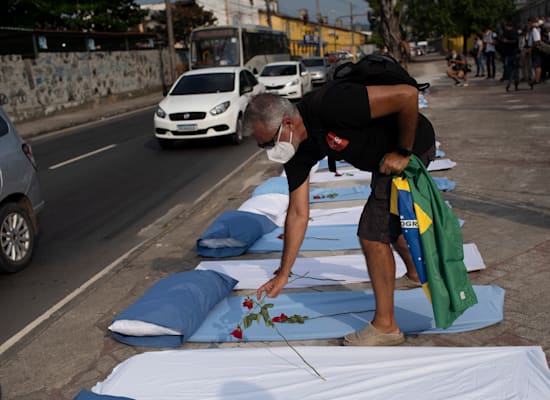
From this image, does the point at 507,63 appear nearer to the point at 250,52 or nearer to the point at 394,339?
the point at 250,52

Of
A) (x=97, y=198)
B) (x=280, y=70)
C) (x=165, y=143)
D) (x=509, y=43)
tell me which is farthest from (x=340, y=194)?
(x=280, y=70)

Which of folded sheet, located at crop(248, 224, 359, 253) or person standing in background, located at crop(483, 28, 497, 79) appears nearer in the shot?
folded sheet, located at crop(248, 224, 359, 253)

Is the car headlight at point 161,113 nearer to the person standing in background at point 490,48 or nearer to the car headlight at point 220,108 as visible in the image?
the car headlight at point 220,108

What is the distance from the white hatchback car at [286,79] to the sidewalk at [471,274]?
39.3 ft

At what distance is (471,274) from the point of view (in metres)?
4.94

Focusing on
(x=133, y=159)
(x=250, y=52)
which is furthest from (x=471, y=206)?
(x=250, y=52)

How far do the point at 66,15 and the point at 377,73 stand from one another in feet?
126

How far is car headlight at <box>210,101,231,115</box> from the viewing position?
1343cm

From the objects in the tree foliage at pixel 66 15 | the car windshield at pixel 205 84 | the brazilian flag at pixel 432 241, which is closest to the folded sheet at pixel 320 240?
the brazilian flag at pixel 432 241

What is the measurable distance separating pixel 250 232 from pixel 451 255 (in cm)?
290

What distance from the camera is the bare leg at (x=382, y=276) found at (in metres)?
3.64

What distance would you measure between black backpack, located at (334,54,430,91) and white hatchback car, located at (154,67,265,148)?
10.1 m

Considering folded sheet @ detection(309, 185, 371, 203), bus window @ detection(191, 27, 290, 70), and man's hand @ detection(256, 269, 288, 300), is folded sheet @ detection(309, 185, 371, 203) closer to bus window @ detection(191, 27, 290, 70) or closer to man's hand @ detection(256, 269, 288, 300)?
man's hand @ detection(256, 269, 288, 300)

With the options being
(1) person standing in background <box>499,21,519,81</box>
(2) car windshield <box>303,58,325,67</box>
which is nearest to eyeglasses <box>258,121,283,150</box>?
(1) person standing in background <box>499,21,519,81</box>
